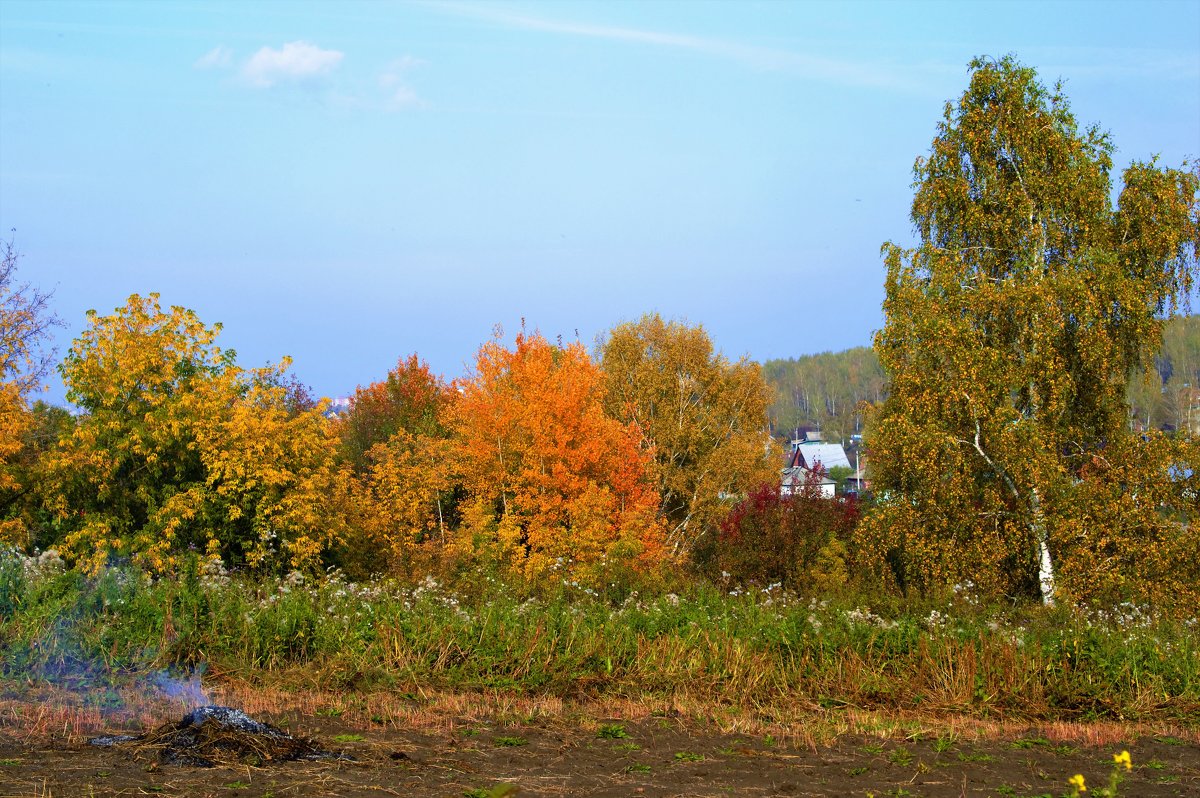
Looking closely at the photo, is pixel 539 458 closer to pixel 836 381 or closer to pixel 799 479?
pixel 799 479

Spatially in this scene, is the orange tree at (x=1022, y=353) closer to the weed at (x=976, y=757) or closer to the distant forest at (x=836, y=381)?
the weed at (x=976, y=757)

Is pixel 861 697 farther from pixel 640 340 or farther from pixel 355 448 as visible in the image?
pixel 640 340

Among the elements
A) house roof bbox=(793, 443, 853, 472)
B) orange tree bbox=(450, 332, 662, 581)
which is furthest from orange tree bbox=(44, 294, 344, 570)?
house roof bbox=(793, 443, 853, 472)

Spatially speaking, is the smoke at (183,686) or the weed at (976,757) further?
the smoke at (183,686)

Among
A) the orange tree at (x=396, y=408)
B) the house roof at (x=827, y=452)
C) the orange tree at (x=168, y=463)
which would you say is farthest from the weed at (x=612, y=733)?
the house roof at (x=827, y=452)

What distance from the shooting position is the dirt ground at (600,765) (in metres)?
5.47

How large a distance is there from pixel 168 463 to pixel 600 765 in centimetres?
2149

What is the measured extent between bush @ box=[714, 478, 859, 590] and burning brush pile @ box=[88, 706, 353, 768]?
815 inches

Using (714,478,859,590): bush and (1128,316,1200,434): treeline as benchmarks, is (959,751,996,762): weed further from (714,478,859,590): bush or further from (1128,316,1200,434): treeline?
(1128,316,1200,434): treeline

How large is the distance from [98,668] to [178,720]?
217 centimetres

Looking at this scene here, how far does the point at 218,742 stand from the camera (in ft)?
19.8

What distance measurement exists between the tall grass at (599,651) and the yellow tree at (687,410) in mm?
41659

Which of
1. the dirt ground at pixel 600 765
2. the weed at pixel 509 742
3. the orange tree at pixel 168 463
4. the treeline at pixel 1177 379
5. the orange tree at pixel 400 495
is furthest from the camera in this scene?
the treeline at pixel 1177 379

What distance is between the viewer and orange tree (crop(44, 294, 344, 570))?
927 inches
